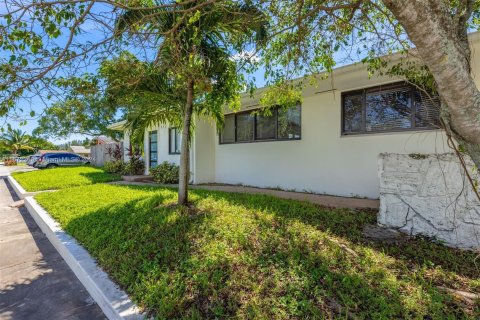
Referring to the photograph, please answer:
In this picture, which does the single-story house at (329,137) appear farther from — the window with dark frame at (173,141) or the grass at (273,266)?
the window with dark frame at (173,141)

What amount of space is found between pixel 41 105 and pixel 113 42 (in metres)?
1.31

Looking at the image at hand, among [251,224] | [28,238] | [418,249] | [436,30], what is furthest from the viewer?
[28,238]

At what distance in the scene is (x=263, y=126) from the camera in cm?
933

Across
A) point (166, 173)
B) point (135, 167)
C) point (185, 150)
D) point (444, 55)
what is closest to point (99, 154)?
point (135, 167)

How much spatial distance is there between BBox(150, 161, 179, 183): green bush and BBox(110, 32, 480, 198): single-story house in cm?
97

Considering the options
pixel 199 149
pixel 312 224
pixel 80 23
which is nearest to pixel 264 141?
pixel 199 149

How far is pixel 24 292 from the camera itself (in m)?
3.56

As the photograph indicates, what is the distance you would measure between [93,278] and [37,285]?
898 mm

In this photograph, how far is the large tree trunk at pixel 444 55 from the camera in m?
2.04

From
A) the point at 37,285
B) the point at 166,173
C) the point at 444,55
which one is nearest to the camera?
the point at 444,55

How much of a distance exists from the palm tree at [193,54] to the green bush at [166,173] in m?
4.92

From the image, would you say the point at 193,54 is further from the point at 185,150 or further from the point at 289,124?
the point at 289,124

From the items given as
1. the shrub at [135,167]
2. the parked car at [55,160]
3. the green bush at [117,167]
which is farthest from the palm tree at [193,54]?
the parked car at [55,160]

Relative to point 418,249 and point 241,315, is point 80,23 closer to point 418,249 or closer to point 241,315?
point 241,315
